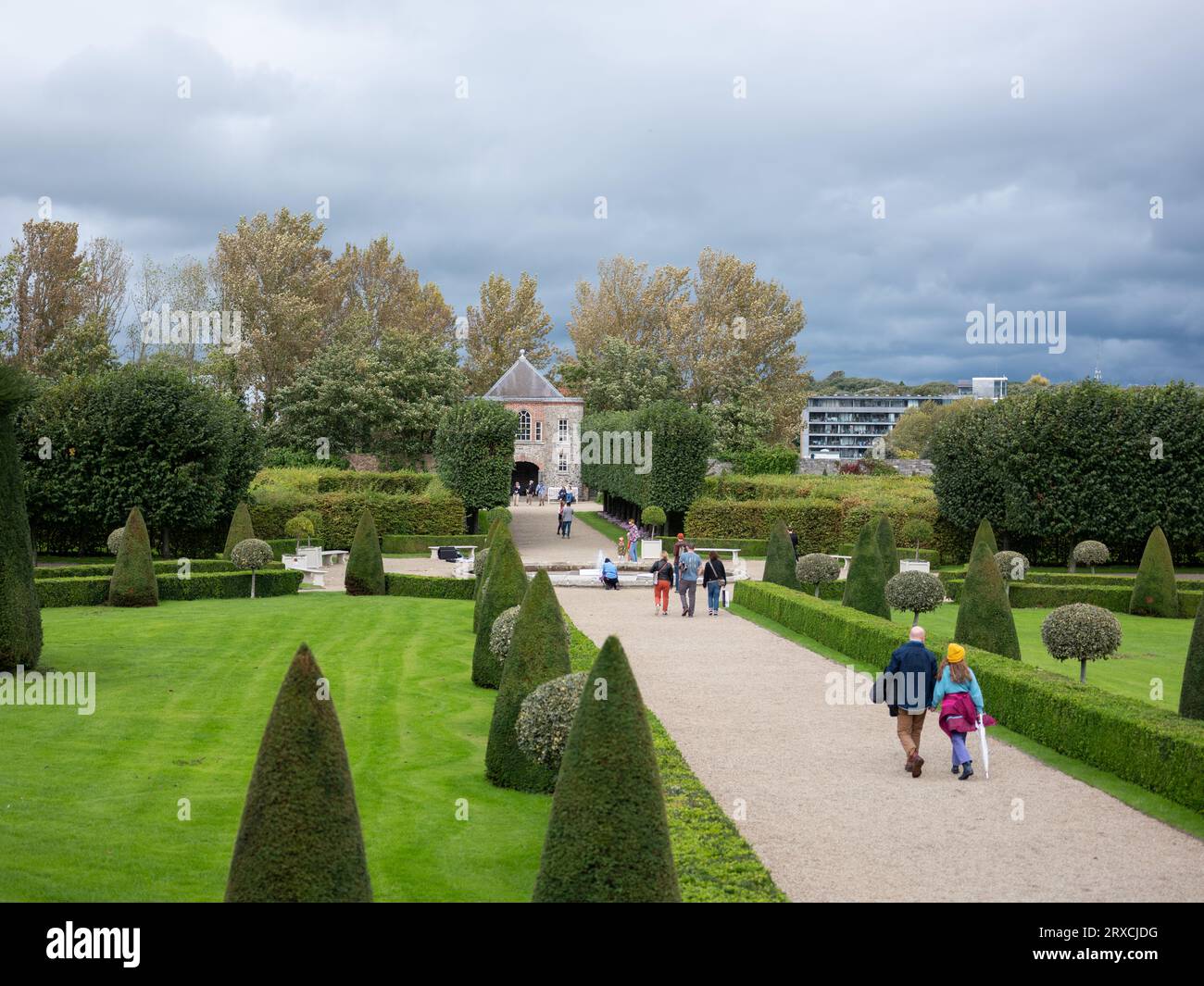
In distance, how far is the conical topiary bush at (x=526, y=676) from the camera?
12133 millimetres

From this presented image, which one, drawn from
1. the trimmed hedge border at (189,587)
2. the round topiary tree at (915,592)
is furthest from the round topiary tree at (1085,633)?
the trimmed hedge border at (189,587)

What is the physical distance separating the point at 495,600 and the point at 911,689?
25.9 feet

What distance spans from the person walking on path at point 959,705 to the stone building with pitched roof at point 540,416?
62996mm

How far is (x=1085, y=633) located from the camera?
17.2 metres

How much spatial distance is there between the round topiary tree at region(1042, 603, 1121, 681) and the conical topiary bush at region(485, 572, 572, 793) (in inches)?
337

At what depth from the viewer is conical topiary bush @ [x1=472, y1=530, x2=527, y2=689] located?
18.0m

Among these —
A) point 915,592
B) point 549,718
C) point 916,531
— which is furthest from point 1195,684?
point 916,531

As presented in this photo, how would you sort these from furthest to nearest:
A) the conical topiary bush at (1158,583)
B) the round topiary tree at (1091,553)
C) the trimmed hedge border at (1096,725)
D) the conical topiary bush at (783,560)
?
the round topiary tree at (1091,553) → the conical topiary bush at (783,560) → the conical topiary bush at (1158,583) → the trimmed hedge border at (1096,725)

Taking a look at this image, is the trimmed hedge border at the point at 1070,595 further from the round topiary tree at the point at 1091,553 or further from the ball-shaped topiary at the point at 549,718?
the ball-shaped topiary at the point at 549,718

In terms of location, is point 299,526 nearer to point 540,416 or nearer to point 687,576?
point 687,576

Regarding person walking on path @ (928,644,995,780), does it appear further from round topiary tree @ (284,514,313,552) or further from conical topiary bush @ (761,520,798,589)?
round topiary tree @ (284,514,313,552)
